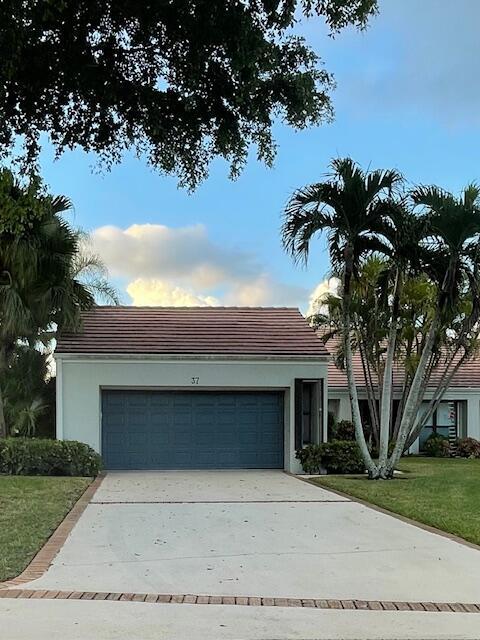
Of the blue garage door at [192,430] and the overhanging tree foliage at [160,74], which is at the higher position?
the overhanging tree foliage at [160,74]

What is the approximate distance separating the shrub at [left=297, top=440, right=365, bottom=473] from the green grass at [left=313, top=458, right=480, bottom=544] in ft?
3.33

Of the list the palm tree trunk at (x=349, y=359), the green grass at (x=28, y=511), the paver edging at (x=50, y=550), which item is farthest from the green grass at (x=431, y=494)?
the green grass at (x=28, y=511)

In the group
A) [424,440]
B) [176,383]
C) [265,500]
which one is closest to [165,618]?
[265,500]

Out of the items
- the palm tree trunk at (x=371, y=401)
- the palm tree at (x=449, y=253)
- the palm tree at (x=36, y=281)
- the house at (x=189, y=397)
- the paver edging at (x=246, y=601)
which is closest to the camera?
the paver edging at (x=246, y=601)

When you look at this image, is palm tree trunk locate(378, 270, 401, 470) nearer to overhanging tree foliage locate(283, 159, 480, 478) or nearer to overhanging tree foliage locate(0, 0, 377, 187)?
overhanging tree foliage locate(283, 159, 480, 478)

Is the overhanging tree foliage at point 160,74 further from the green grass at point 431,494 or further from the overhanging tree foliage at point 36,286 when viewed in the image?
the overhanging tree foliage at point 36,286

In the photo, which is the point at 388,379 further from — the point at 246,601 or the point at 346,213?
the point at 246,601

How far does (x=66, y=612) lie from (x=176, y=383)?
13587mm

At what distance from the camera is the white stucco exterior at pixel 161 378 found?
1872 centimetres

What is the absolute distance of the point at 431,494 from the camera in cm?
1367

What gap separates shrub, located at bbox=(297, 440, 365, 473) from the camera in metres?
18.0

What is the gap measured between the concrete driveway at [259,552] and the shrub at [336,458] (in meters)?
4.70

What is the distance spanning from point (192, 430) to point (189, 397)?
889 millimetres

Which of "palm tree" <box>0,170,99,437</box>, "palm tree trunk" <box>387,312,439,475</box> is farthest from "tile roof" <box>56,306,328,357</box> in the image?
"palm tree trunk" <box>387,312,439,475</box>
